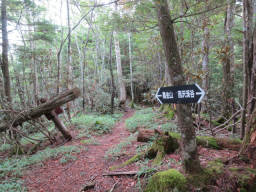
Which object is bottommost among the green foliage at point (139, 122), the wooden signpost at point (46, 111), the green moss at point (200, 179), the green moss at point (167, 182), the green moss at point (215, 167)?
the green foliage at point (139, 122)

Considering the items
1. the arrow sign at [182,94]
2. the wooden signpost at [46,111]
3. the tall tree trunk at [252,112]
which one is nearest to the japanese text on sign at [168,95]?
the arrow sign at [182,94]

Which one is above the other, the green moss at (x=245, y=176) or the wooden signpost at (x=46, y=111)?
the wooden signpost at (x=46, y=111)

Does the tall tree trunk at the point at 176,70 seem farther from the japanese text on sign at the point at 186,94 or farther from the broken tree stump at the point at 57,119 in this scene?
the broken tree stump at the point at 57,119

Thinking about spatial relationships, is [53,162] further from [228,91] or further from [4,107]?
[228,91]

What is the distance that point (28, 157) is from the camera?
5773mm

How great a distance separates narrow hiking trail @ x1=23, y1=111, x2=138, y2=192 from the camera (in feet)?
11.6

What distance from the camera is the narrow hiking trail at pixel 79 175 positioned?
3.54 meters

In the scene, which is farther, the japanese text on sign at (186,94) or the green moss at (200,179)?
the green moss at (200,179)

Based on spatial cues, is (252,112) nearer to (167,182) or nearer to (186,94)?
A: (186,94)

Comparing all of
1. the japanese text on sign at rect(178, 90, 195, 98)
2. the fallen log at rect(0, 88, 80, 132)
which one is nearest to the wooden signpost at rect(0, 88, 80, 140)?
the fallen log at rect(0, 88, 80, 132)

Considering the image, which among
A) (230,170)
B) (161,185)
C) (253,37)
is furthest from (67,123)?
(253,37)

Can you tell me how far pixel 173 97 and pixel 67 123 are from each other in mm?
8440

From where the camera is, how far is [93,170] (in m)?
4.55

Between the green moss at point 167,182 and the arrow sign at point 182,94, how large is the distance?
128 cm
